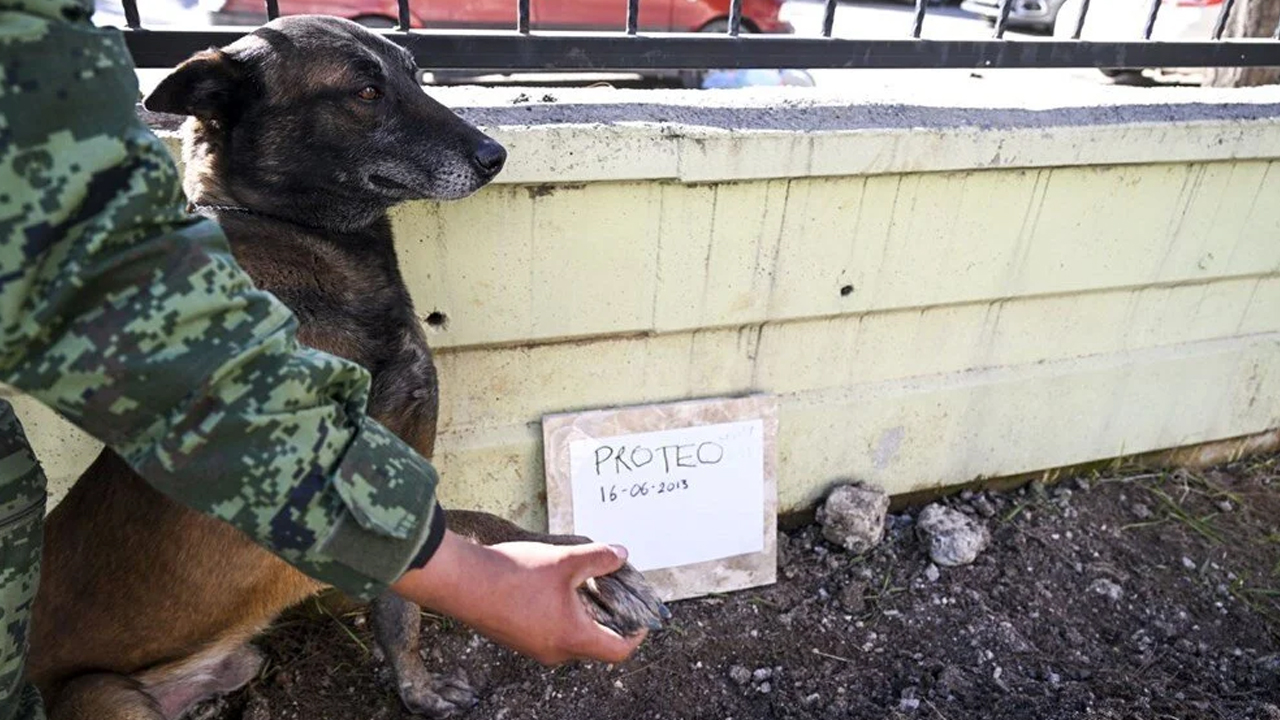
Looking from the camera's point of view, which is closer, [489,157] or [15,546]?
[15,546]

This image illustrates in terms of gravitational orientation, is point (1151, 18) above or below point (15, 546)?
above

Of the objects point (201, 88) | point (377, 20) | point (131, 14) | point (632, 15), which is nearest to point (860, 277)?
point (632, 15)

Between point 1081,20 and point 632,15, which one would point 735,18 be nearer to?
point 632,15

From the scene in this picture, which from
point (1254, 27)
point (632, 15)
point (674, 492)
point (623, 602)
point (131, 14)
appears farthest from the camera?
point (1254, 27)

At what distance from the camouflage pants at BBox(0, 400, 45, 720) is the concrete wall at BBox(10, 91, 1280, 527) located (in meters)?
0.89

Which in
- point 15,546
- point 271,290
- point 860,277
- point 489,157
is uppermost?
point 489,157

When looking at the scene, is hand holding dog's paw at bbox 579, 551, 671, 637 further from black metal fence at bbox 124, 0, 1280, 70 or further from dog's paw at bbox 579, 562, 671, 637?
black metal fence at bbox 124, 0, 1280, 70

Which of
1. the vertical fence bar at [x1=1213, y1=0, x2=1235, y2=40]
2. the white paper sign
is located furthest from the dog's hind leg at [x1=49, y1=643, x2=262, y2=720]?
the vertical fence bar at [x1=1213, y1=0, x2=1235, y2=40]

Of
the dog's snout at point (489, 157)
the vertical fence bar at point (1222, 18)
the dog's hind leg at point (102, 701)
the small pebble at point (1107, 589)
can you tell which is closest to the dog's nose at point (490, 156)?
the dog's snout at point (489, 157)

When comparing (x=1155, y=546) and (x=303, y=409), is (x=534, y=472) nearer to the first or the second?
(x=303, y=409)

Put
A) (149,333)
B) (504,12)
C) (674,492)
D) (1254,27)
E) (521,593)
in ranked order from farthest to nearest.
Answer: (504,12), (1254,27), (674,492), (521,593), (149,333)

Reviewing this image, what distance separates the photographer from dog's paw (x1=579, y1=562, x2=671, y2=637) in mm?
1543

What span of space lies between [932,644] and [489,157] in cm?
181

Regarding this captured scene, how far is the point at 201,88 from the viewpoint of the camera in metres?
1.75
